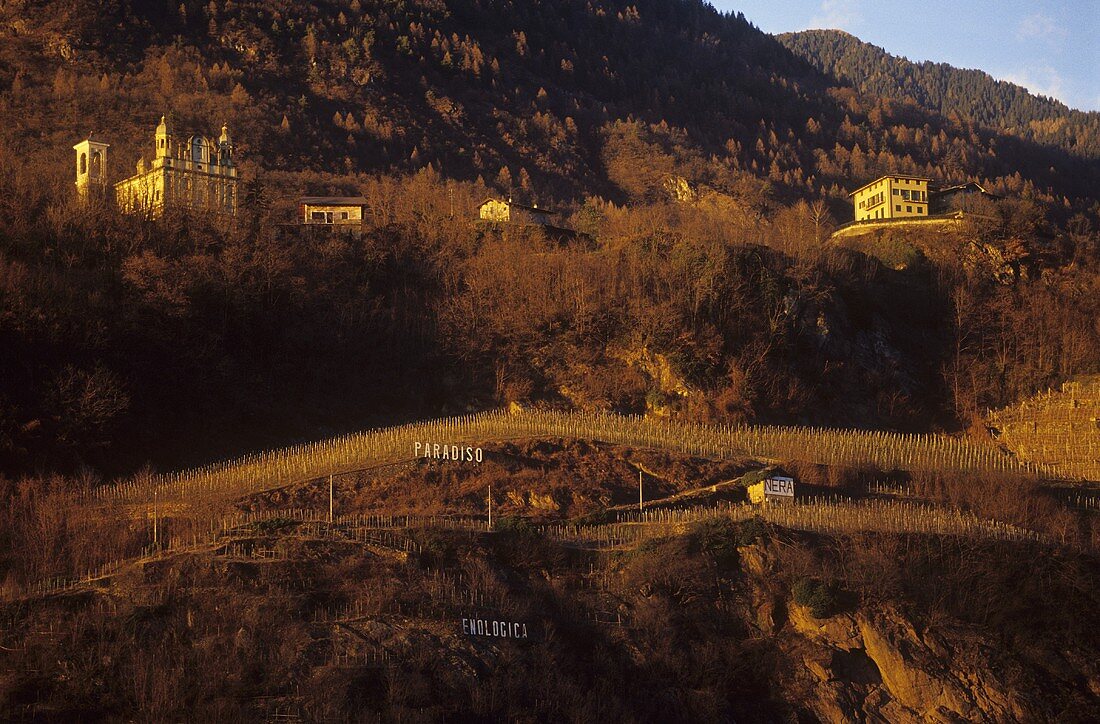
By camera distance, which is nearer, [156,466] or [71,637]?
[71,637]

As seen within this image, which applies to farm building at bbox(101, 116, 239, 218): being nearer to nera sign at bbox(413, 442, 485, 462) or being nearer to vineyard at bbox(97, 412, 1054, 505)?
vineyard at bbox(97, 412, 1054, 505)

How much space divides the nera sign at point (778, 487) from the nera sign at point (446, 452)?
360 inches

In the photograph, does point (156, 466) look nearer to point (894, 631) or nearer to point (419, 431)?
point (419, 431)

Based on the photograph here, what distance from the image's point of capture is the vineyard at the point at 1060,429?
163 ft

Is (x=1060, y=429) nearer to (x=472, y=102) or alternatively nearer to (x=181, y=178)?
(x=181, y=178)

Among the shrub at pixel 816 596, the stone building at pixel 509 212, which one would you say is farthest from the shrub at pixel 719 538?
the stone building at pixel 509 212

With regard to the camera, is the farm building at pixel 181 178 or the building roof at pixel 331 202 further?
the building roof at pixel 331 202

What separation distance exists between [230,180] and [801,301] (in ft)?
94.8

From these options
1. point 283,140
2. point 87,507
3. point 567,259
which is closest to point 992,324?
point 567,259

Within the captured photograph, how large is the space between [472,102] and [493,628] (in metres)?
82.1

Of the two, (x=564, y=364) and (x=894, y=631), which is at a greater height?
(x=564, y=364)

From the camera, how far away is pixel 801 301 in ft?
180

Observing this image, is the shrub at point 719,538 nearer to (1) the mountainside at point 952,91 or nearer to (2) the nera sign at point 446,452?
(2) the nera sign at point 446,452

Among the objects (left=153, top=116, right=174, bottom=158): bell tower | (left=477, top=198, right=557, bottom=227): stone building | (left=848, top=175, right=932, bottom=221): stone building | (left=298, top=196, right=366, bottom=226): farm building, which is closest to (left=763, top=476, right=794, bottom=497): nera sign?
(left=477, top=198, right=557, bottom=227): stone building
